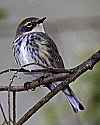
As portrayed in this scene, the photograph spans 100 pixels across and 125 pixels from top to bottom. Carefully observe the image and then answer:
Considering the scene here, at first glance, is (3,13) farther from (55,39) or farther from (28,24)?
(28,24)

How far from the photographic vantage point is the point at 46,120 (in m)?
0.76

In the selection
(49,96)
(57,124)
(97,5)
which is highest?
(97,5)

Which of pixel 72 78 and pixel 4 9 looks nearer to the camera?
pixel 72 78

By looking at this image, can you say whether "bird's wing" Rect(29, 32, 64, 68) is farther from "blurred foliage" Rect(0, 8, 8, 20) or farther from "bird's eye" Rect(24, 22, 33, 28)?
"blurred foliage" Rect(0, 8, 8, 20)

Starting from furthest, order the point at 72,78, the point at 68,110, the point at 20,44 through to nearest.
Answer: the point at 68,110 → the point at 20,44 → the point at 72,78

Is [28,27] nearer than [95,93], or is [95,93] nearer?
[95,93]

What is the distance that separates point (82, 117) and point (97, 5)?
0.30 m

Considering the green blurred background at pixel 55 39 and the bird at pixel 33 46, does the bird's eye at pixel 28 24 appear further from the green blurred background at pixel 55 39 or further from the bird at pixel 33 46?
the green blurred background at pixel 55 39

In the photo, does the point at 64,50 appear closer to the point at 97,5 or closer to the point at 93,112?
the point at 97,5

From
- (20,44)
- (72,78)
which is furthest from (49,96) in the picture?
(20,44)

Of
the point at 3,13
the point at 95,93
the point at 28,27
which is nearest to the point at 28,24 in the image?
the point at 28,27

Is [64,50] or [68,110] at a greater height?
[64,50]

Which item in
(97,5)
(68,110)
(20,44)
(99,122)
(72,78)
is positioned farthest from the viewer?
(97,5)

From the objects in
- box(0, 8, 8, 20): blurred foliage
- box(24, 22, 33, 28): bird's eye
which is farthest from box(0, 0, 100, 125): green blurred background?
box(24, 22, 33, 28): bird's eye
